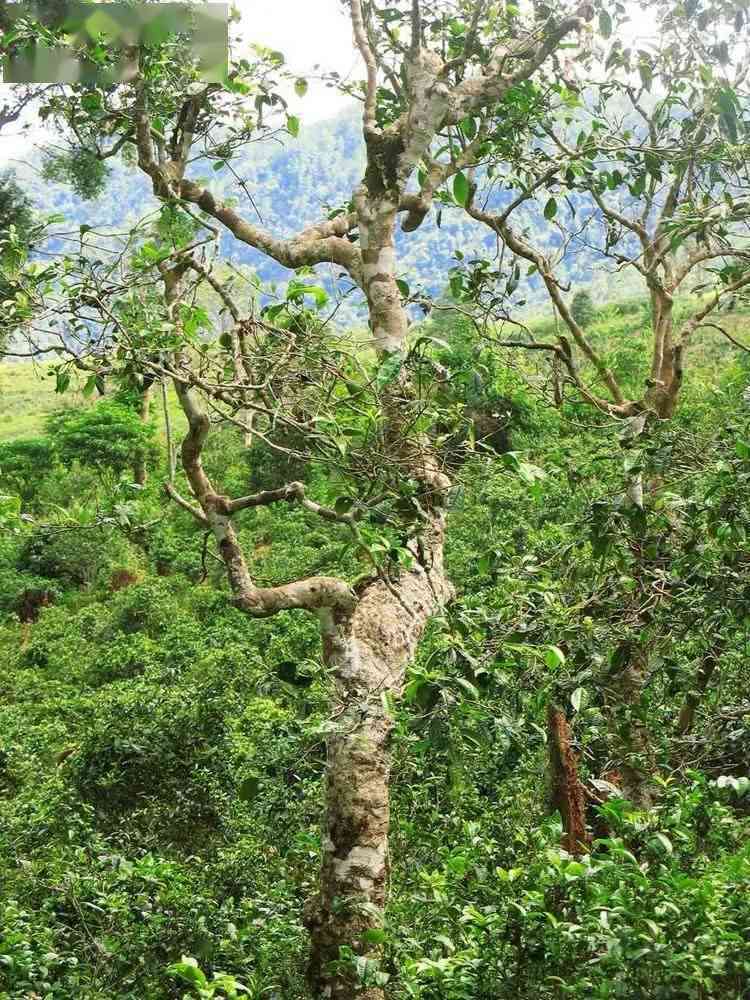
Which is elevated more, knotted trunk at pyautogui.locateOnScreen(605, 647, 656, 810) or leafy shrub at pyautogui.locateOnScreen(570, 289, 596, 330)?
leafy shrub at pyautogui.locateOnScreen(570, 289, 596, 330)

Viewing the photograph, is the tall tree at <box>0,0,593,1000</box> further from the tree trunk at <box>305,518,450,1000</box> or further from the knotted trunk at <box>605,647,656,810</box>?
the knotted trunk at <box>605,647,656,810</box>

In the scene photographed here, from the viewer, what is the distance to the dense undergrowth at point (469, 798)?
269cm

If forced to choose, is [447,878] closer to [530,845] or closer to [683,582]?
[530,845]

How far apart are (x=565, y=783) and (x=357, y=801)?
2.81m

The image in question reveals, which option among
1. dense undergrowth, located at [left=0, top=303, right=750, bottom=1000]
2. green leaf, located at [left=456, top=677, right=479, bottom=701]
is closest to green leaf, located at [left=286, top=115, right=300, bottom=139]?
dense undergrowth, located at [left=0, top=303, right=750, bottom=1000]

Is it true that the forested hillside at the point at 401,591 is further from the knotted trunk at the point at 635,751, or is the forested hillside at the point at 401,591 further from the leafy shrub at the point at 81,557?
the leafy shrub at the point at 81,557

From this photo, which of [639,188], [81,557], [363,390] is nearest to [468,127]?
[639,188]

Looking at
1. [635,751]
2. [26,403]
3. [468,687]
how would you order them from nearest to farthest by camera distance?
1. [468,687]
2. [635,751]
3. [26,403]

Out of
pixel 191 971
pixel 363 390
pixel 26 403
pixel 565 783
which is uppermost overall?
pixel 26 403

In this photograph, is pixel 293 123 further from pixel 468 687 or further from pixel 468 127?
pixel 468 687

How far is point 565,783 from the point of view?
20.0 feet

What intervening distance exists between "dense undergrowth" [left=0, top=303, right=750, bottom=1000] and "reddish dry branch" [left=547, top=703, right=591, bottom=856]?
0.15 meters

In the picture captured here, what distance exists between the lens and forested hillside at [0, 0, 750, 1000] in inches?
114

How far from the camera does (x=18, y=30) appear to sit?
352 cm
